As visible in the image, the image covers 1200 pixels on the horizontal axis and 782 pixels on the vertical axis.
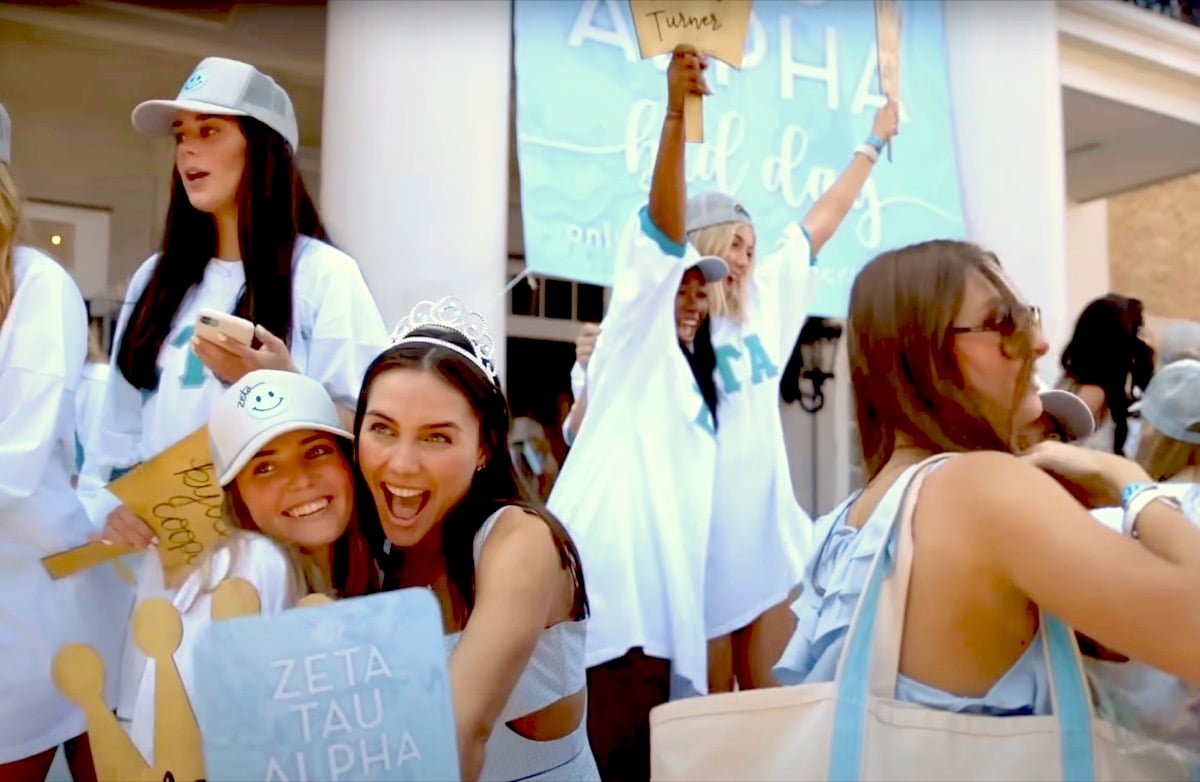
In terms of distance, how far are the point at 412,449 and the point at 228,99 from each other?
1.78ft

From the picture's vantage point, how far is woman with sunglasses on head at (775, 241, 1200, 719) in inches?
36.2

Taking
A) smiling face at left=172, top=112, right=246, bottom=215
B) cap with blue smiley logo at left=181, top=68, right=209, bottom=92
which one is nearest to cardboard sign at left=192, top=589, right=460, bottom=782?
smiling face at left=172, top=112, right=246, bottom=215

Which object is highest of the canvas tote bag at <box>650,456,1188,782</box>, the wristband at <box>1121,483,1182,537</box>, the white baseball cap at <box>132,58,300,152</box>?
the white baseball cap at <box>132,58,300,152</box>

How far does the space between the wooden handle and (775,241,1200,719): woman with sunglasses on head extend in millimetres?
398

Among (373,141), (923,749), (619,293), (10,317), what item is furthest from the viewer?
(373,141)

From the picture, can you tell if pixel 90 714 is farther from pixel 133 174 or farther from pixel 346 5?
pixel 133 174

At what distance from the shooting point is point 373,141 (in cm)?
205

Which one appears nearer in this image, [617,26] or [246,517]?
→ [246,517]

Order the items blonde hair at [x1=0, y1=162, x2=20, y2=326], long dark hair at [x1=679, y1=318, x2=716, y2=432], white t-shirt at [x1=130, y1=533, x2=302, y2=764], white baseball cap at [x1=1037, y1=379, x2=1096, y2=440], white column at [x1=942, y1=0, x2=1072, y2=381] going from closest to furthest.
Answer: white t-shirt at [x1=130, y1=533, x2=302, y2=764] < blonde hair at [x1=0, y1=162, x2=20, y2=326] < white baseball cap at [x1=1037, y1=379, x2=1096, y2=440] < long dark hair at [x1=679, y1=318, x2=716, y2=432] < white column at [x1=942, y1=0, x2=1072, y2=381]

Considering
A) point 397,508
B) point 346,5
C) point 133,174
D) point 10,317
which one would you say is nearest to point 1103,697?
point 397,508

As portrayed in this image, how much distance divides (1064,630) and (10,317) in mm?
1200

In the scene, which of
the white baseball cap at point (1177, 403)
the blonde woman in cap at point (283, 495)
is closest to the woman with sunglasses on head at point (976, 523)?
the white baseball cap at point (1177, 403)

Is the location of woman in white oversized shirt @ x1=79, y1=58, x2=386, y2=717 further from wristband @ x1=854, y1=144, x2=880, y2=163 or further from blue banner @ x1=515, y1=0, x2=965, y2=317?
wristband @ x1=854, y1=144, x2=880, y2=163

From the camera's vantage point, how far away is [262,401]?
3.71ft
